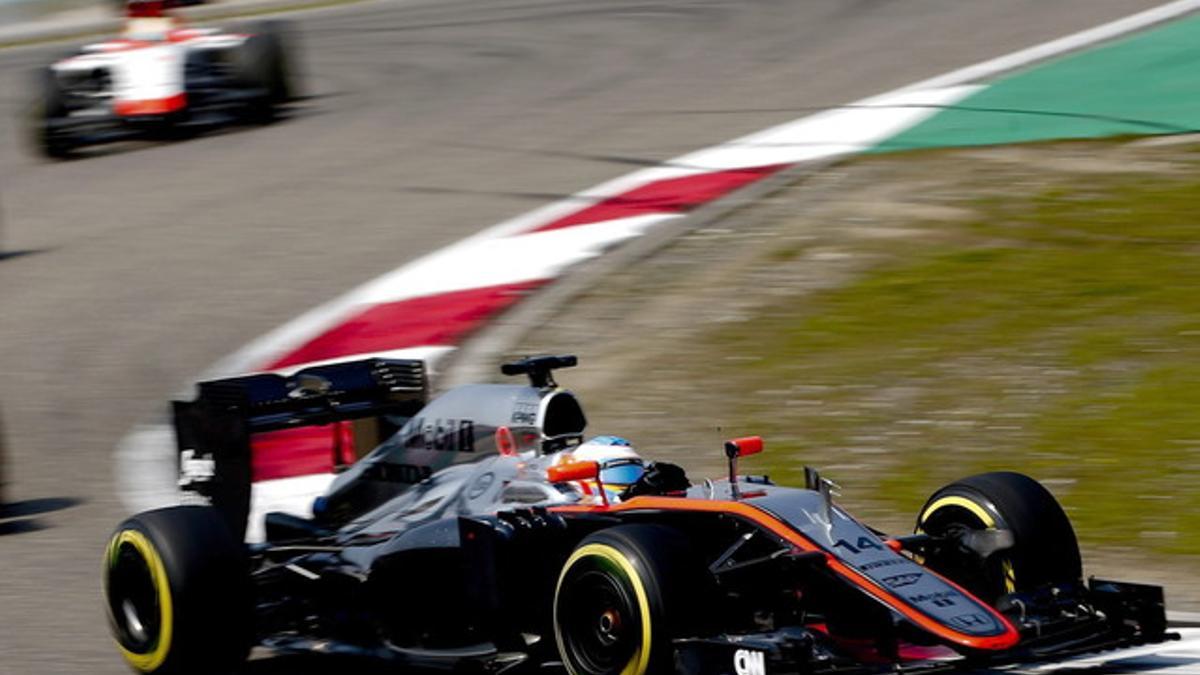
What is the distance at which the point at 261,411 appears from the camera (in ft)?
24.6

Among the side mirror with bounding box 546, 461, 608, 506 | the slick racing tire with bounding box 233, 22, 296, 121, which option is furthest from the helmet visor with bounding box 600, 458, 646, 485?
the slick racing tire with bounding box 233, 22, 296, 121

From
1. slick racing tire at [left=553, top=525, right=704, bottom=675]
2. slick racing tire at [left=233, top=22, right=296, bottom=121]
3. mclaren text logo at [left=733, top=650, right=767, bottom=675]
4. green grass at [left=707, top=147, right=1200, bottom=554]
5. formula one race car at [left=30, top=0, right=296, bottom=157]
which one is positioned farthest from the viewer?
slick racing tire at [left=233, top=22, right=296, bottom=121]

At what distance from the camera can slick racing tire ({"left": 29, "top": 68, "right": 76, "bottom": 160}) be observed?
16312 mm

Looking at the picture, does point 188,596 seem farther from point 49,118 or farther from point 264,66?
point 264,66

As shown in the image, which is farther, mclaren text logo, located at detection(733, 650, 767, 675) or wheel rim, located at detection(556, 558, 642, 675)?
wheel rim, located at detection(556, 558, 642, 675)

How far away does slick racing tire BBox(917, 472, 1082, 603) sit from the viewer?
19.7 ft

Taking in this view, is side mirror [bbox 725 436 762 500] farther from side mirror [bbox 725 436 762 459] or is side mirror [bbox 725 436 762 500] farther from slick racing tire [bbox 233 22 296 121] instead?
slick racing tire [bbox 233 22 296 121]

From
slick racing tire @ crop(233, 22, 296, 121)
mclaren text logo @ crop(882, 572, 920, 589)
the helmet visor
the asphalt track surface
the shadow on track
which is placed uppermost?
slick racing tire @ crop(233, 22, 296, 121)

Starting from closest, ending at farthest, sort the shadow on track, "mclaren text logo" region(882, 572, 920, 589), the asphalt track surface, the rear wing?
"mclaren text logo" region(882, 572, 920, 589) → the rear wing → the shadow on track → the asphalt track surface

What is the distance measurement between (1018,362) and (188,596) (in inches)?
174

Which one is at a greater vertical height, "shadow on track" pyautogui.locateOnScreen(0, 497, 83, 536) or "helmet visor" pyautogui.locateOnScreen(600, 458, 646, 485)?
"helmet visor" pyautogui.locateOnScreen(600, 458, 646, 485)

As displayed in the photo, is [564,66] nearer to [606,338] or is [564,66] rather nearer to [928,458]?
[606,338]

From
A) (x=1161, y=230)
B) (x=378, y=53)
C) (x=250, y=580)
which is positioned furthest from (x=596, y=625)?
(x=378, y=53)

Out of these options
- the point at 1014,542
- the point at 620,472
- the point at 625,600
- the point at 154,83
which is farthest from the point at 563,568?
the point at 154,83
